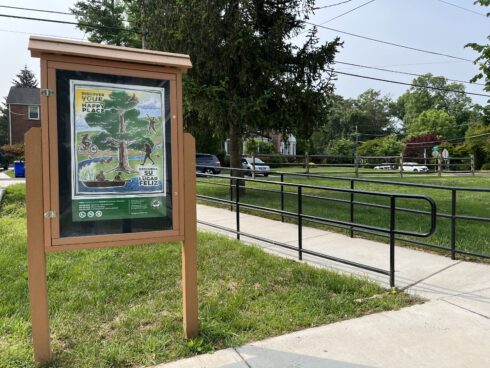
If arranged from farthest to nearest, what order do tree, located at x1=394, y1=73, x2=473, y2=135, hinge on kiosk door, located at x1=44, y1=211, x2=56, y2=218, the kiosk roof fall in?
tree, located at x1=394, y1=73, x2=473, y2=135, hinge on kiosk door, located at x1=44, y1=211, x2=56, y2=218, the kiosk roof

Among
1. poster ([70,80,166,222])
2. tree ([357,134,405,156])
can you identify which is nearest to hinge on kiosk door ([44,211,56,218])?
poster ([70,80,166,222])

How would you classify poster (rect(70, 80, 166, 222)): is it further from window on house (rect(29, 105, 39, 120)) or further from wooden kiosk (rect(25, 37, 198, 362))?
window on house (rect(29, 105, 39, 120))

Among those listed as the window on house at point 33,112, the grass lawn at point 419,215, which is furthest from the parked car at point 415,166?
the window on house at point 33,112

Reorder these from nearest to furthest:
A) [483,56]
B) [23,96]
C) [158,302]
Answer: [158,302], [483,56], [23,96]

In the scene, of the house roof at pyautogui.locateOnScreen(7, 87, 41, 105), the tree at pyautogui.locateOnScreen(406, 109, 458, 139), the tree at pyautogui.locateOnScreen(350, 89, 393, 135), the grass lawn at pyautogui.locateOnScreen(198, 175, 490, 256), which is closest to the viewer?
the grass lawn at pyautogui.locateOnScreen(198, 175, 490, 256)

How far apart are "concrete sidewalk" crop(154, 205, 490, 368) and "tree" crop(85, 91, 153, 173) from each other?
1518 mm

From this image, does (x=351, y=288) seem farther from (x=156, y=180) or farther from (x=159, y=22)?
(x=159, y=22)

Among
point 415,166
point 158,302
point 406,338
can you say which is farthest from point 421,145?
point 158,302

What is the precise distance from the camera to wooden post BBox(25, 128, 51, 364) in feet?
8.80

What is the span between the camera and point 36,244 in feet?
9.05

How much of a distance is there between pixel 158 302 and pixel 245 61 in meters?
8.13

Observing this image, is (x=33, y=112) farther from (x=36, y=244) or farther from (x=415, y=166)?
(x=36, y=244)

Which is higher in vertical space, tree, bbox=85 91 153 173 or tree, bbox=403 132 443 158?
tree, bbox=403 132 443 158

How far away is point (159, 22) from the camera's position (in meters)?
11.5
